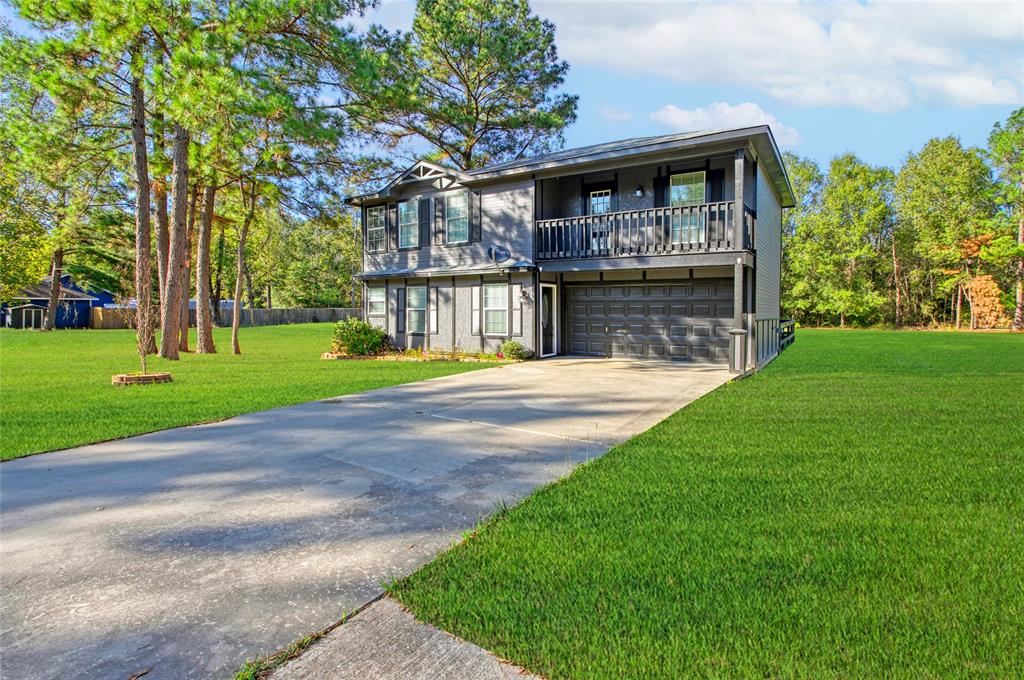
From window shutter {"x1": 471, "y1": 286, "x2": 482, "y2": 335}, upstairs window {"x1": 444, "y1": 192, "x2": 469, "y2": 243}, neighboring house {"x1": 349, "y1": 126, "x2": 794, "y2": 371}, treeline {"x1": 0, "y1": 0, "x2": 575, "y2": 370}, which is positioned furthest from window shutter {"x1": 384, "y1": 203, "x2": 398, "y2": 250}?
window shutter {"x1": 471, "y1": 286, "x2": 482, "y2": 335}

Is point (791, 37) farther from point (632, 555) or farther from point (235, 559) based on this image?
point (235, 559)

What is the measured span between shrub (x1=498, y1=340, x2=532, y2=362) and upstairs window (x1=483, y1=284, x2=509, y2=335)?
63 cm

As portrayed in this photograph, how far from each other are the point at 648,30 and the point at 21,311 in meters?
41.9

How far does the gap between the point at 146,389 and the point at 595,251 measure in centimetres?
930

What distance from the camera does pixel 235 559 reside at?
2.98 m

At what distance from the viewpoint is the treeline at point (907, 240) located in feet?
103

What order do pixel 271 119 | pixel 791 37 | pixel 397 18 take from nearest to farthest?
pixel 791 37, pixel 271 119, pixel 397 18


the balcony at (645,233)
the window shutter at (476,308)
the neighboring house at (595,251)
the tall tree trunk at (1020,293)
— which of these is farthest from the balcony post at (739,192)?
the tall tree trunk at (1020,293)

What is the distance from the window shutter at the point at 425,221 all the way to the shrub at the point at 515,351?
4274 mm

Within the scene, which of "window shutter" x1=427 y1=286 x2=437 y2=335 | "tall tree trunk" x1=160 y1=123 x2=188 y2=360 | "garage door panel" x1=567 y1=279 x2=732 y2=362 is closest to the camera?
"garage door panel" x1=567 y1=279 x2=732 y2=362


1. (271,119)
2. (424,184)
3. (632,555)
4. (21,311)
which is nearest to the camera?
(632,555)

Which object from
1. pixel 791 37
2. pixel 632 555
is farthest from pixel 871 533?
pixel 791 37

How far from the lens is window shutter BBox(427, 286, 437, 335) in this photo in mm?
16078

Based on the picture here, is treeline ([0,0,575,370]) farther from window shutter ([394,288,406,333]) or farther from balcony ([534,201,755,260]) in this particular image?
balcony ([534,201,755,260])
